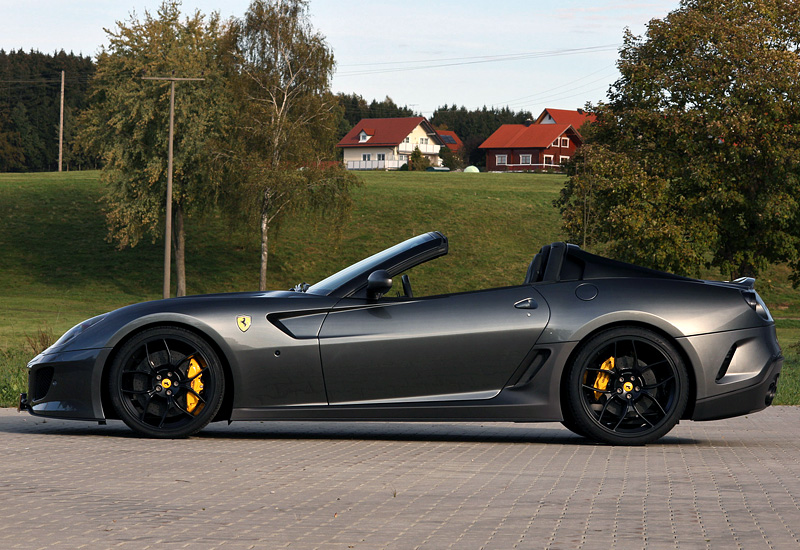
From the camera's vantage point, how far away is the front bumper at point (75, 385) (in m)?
6.90

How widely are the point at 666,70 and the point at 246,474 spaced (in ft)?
89.6

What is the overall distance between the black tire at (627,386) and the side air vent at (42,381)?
136 inches

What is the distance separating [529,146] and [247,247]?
78.4 m

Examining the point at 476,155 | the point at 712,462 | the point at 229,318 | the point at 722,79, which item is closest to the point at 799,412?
the point at 712,462

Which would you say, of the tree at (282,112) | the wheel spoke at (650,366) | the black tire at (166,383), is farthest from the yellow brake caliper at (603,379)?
the tree at (282,112)

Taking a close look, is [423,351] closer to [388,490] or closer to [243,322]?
[243,322]

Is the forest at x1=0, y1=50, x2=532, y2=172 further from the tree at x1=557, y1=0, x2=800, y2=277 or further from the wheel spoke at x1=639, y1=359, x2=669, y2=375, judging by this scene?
the wheel spoke at x1=639, y1=359, x2=669, y2=375

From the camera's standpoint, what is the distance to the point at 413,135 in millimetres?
143750

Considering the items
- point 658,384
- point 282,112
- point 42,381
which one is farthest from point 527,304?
point 282,112

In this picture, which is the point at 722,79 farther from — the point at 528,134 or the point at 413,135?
the point at 413,135

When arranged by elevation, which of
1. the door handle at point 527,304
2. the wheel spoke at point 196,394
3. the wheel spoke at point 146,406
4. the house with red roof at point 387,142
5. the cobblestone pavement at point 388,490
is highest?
the house with red roof at point 387,142

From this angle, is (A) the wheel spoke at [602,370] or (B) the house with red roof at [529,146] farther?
(B) the house with red roof at [529,146]

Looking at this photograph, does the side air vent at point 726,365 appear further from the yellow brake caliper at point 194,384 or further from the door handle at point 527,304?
the yellow brake caliper at point 194,384

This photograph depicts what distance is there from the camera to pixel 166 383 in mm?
6922
